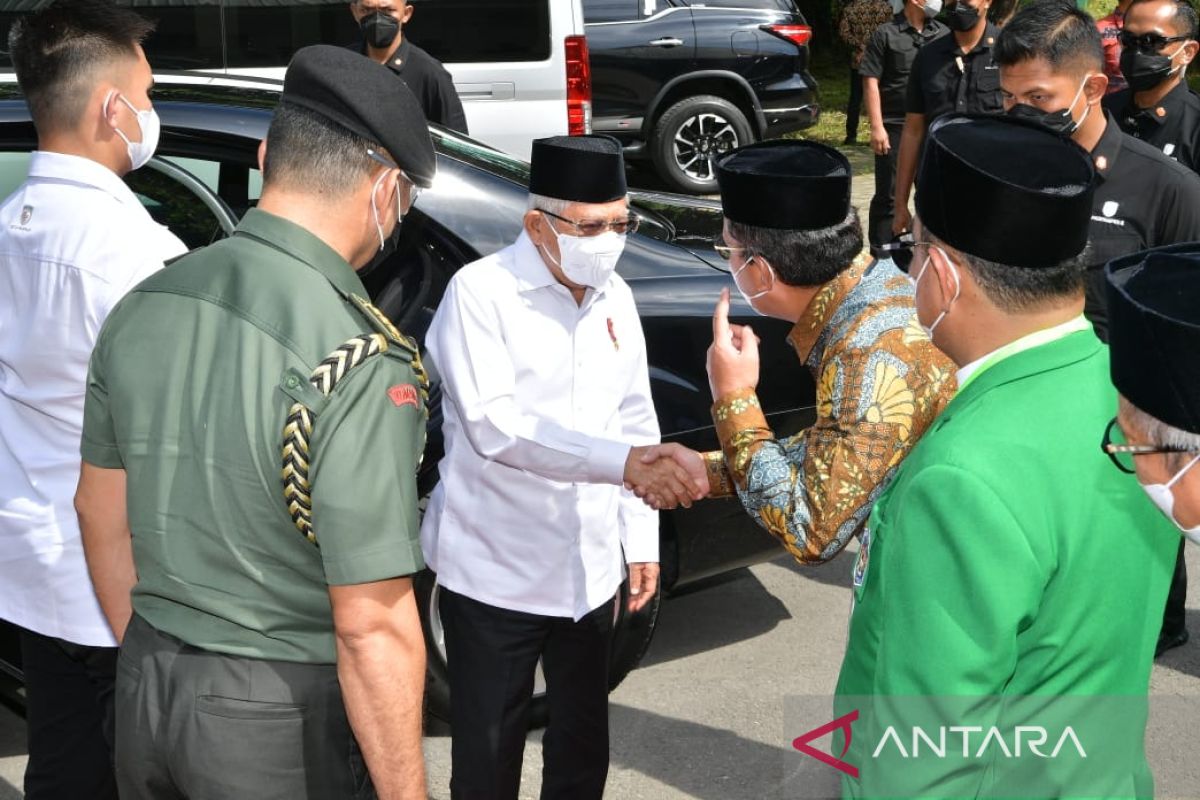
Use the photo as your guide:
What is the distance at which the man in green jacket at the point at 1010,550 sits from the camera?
1747 mm

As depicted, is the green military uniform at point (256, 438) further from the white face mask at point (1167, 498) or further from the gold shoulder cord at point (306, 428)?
the white face mask at point (1167, 498)

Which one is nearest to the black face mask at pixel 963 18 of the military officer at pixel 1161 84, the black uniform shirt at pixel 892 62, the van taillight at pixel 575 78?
the black uniform shirt at pixel 892 62

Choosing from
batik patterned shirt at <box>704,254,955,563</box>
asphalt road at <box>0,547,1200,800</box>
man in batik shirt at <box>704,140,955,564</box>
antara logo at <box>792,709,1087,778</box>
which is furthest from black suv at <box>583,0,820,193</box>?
antara logo at <box>792,709,1087,778</box>

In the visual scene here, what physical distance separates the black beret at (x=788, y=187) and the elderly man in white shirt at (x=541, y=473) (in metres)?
0.53

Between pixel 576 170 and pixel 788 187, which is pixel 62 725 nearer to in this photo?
pixel 576 170

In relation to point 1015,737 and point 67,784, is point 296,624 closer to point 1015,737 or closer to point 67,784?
point 1015,737

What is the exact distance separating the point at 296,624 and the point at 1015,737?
105 cm

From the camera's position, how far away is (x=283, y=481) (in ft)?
6.42

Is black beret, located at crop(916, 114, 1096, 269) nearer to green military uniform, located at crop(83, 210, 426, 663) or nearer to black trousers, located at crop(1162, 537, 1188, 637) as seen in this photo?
green military uniform, located at crop(83, 210, 426, 663)

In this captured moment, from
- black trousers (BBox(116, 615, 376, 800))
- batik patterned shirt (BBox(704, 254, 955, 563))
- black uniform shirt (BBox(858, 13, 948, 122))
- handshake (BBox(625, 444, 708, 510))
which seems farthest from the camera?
black uniform shirt (BBox(858, 13, 948, 122))

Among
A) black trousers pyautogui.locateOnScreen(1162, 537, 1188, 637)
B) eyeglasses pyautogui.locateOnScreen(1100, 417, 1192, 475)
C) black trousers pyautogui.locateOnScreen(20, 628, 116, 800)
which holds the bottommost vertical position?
black trousers pyautogui.locateOnScreen(1162, 537, 1188, 637)

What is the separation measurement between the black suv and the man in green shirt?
973 centimetres

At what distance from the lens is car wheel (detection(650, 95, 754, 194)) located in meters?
11.9

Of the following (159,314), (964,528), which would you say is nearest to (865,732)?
(964,528)
